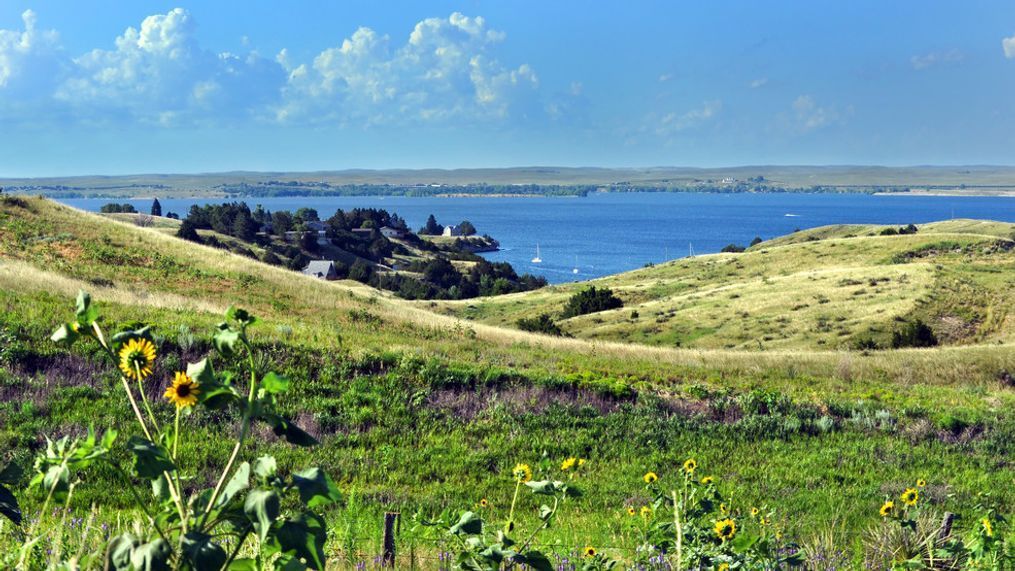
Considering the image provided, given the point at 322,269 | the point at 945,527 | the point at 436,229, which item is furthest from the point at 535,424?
the point at 436,229

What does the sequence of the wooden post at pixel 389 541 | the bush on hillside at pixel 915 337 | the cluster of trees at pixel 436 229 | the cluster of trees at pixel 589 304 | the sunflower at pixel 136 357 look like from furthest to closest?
the cluster of trees at pixel 436 229
the cluster of trees at pixel 589 304
the bush on hillside at pixel 915 337
the wooden post at pixel 389 541
the sunflower at pixel 136 357

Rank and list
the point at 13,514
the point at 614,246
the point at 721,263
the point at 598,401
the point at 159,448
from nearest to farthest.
A: 1. the point at 159,448
2. the point at 13,514
3. the point at 598,401
4. the point at 721,263
5. the point at 614,246

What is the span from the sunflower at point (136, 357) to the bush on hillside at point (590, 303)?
182 ft

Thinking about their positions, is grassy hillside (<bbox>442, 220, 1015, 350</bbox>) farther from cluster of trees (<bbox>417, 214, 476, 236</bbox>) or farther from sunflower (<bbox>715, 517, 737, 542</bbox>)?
cluster of trees (<bbox>417, 214, 476, 236</bbox>)

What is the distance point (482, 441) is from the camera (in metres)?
11.0

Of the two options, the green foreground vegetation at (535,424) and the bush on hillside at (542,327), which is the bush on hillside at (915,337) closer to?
the green foreground vegetation at (535,424)

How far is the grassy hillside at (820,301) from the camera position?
43375mm

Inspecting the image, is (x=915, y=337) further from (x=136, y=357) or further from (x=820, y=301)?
(x=136, y=357)

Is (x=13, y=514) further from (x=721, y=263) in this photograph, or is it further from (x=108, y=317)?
(x=721, y=263)

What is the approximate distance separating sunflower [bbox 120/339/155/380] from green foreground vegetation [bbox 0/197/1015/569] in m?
0.20

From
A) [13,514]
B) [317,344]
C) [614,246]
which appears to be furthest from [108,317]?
[614,246]

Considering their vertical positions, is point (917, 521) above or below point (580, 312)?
above

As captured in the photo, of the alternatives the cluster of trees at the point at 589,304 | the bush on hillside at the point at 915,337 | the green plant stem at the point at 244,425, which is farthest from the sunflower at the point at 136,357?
the cluster of trees at the point at 589,304

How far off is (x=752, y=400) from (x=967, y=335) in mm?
33283
